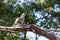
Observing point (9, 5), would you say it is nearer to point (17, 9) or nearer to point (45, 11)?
point (17, 9)

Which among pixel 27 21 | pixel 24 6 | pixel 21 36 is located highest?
pixel 24 6

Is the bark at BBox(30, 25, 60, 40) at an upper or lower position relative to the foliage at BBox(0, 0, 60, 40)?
upper

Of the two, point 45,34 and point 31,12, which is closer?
point 45,34

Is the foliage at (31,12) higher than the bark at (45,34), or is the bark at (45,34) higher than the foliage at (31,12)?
the bark at (45,34)

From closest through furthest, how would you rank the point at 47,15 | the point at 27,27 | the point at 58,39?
the point at 58,39 < the point at 27,27 < the point at 47,15

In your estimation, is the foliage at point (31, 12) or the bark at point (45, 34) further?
the foliage at point (31, 12)

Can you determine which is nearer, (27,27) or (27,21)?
(27,27)

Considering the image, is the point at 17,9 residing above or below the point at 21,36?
above

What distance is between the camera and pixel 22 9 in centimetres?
501

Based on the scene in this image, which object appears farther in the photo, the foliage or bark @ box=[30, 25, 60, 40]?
the foliage

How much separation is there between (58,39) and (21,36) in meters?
3.04

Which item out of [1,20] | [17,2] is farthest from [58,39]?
[17,2]

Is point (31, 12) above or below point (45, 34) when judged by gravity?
below

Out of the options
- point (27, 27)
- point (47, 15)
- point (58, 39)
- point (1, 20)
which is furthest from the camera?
point (47, 15)
